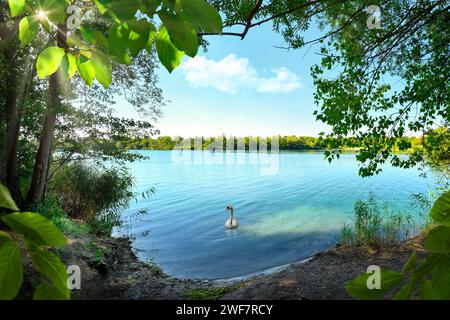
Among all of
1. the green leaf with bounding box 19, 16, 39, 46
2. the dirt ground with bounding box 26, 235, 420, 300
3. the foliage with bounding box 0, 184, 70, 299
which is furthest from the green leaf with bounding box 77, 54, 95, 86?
the dirt ground with bounding box 26, 235, 420, 300

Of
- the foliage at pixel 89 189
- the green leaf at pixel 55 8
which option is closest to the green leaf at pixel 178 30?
the green leaf at pixel 55 8

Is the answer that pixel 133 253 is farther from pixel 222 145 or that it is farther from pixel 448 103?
pixel 222 145

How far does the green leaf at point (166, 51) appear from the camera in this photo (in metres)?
0.72

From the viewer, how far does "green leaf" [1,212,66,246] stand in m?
0.35

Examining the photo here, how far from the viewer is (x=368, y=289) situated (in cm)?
46

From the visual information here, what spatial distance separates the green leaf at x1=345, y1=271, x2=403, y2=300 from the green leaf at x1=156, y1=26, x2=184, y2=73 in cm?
64

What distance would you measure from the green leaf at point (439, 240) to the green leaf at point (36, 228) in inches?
20.1

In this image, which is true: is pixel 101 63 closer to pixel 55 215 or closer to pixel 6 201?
pixel 6 201

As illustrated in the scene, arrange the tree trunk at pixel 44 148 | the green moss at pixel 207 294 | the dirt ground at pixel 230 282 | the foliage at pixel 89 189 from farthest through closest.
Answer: the foliage at pixel 89 189 < the tree trunk at pixel 44 148 < the green moss at pixel 207 294 < the dirt ground at pixel 230 282

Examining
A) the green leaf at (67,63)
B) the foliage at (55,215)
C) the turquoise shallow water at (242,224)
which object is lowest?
the turquoise shallow water at (242,224)

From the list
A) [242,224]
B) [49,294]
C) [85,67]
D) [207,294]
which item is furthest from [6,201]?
[242,224]

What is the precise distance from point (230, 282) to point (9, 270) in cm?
948

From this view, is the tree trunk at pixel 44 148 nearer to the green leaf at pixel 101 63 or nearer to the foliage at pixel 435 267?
the green leaf at pixel 101 63
